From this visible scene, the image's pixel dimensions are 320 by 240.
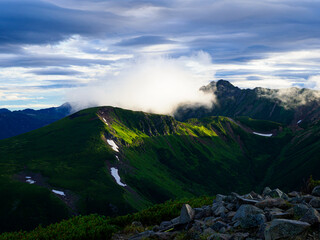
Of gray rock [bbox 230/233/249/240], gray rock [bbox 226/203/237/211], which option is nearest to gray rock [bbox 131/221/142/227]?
gray rock [bbox 226/203/237/211]

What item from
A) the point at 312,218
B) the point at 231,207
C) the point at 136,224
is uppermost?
the point at 312,218

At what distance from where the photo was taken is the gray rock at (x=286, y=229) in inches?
511

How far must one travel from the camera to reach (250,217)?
52.7 ft

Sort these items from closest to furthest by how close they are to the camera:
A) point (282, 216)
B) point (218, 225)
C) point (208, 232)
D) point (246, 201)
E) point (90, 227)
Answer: point (282, 216) → point (208, 232) → point (218, 225) → point (90, 227) → point (246, 201)

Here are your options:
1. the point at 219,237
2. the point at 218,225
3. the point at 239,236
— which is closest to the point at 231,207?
the point at 218,225

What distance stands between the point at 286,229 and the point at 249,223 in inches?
123

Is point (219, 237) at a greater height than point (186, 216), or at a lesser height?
greater

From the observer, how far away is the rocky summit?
13.1 meters

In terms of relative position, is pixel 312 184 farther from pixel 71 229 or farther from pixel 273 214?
pixel 71 229

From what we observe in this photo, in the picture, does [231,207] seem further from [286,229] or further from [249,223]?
[286,229]

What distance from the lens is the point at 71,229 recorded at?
763 inches

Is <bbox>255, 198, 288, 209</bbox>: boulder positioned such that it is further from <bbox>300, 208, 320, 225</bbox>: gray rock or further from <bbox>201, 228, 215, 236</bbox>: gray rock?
<bbox>201, 228, 215, 236</bbox>: gray rock

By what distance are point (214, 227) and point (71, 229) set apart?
33.2ft

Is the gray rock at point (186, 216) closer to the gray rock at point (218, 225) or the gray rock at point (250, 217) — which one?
the gray rock at point (218, 225)
